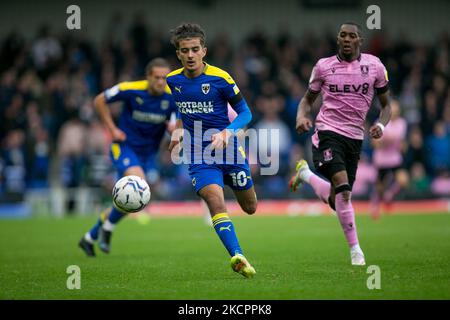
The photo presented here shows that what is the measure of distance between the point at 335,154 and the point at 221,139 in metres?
1.84

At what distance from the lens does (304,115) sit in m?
10.2

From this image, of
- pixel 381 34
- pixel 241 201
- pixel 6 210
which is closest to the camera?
pixel 241 201

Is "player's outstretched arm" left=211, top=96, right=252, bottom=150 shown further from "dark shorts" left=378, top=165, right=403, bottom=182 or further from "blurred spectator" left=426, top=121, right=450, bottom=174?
"blurred spectator" left=426, top=121, right=450, bottom=174

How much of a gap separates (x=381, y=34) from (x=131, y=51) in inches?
317

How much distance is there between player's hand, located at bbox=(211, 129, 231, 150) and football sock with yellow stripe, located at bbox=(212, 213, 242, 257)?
0.76 m

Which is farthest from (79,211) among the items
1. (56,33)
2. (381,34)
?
(381,34)

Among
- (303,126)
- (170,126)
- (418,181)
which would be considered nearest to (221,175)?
(303,126)

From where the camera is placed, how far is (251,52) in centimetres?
2694

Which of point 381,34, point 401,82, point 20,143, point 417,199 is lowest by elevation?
point 417,199

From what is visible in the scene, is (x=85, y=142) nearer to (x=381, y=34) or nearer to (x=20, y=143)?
(x=20, y=143)

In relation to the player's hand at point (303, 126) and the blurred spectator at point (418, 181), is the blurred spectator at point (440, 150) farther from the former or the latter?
the player's hand at point (303, 126)

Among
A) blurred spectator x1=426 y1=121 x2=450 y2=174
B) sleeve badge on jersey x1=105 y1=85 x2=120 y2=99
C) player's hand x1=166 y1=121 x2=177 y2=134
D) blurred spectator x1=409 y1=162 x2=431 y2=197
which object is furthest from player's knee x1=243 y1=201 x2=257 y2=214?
blurred spectator x1=426 y1=121 x2=450 y2=174

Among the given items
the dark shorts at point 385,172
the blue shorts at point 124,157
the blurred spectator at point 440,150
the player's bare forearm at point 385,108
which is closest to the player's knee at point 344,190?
the player's bare forearm at point 385,108

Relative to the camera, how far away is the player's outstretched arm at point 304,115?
9961mm
